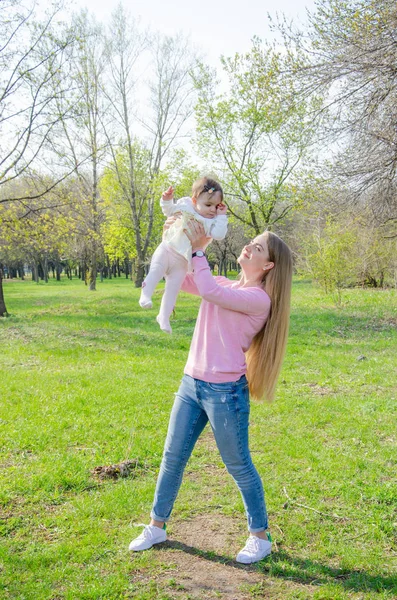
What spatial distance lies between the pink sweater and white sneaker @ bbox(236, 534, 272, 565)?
1.10 metres

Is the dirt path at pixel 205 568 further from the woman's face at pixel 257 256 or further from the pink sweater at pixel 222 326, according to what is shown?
the woman's face at pixel 257 256

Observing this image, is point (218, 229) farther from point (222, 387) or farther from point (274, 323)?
point (222, 387)

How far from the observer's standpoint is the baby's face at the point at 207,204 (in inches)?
119

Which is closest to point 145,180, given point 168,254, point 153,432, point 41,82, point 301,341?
point 41,82

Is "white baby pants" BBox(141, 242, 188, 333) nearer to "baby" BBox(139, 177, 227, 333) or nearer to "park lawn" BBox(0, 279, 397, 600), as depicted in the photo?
"baby" BBox(139, 177, 227, 333)

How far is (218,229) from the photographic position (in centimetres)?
297

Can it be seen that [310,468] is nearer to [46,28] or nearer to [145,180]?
[46,28]

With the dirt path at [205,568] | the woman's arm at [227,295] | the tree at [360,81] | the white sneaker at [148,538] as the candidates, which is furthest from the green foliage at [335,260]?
the white sneaker at [148,538]

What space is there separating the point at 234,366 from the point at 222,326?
0.24 m

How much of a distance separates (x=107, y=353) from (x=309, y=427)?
5581mm

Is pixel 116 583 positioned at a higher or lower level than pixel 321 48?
lower

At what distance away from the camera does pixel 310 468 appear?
14.9ft

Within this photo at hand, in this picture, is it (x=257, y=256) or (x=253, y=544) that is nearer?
(x=257, y=256)

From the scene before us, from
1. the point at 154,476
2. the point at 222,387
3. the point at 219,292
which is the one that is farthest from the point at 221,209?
the point at 154,476
